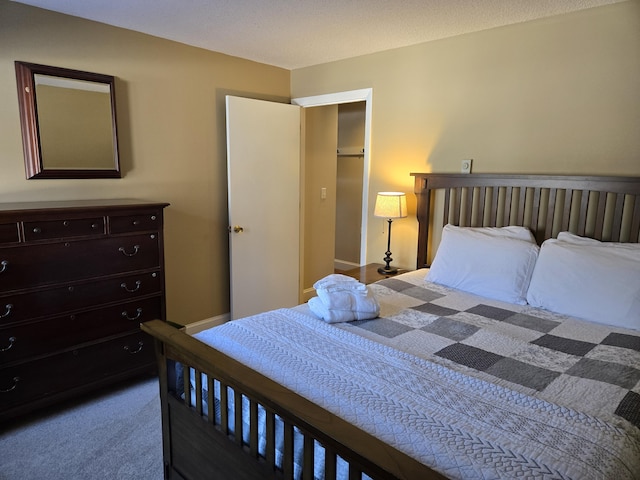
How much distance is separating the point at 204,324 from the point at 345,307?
1976 mm

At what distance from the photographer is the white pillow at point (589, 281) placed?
1959mm

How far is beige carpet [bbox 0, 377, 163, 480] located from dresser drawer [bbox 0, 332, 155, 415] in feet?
0.46

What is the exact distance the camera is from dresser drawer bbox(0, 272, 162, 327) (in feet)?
7.25

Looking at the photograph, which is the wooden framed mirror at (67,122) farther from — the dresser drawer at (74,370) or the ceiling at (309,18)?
the dresser drawer at (74,370)

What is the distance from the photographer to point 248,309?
3672 millimetres

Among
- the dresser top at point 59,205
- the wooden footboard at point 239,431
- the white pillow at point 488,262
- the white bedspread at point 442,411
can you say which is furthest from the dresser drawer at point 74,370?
the white pillow at point 488,262

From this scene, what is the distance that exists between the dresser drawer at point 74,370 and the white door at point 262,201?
98cm

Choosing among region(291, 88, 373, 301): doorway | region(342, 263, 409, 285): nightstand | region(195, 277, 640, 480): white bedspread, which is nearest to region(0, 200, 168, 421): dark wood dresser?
region(195, 277, 640, 480): white bedspread

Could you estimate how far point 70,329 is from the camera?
2410 millimetres

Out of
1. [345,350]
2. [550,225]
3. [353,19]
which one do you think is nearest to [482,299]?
[550,225]

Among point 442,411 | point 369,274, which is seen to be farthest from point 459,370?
point 369,274

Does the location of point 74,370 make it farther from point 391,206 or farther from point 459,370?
point 391,206

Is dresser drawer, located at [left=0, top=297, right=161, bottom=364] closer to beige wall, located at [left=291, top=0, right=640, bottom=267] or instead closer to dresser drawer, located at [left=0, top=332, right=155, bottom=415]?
dresser drawer, located at [left=0, top=332, right=155, bottom=415]

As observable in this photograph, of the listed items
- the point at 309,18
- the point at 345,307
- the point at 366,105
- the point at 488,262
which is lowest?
the point at 345,307
